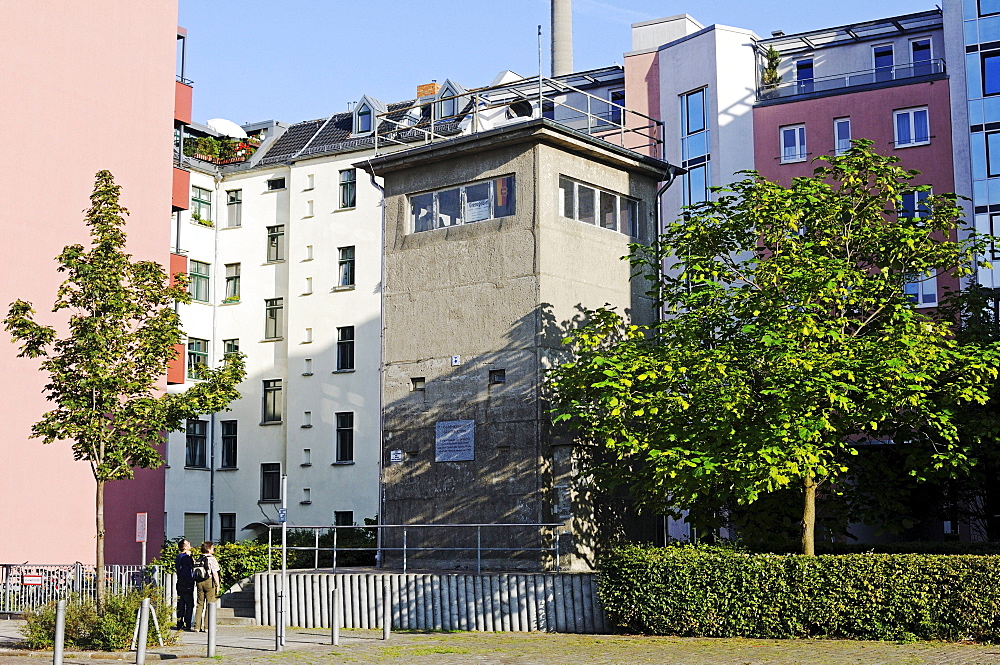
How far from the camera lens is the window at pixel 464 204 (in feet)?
83.9

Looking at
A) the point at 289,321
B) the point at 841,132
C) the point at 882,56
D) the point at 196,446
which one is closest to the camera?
the point at 841,132

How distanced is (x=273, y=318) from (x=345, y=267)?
3.92 meters

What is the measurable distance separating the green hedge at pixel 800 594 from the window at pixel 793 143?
28.2 meters

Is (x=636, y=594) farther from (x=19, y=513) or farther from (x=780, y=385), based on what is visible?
(x=19, y=513)

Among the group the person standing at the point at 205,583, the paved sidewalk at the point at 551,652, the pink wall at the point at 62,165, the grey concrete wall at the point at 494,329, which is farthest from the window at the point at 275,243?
the paved sidewalk at the point at 551,652

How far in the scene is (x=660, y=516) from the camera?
1009 inches

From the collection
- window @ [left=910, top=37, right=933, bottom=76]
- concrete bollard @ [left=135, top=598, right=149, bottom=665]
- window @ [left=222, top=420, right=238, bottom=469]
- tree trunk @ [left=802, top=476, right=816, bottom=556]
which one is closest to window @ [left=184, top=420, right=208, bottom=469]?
window @ [left=222, top=420, right=238, bottom=469]

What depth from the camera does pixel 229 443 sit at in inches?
2064

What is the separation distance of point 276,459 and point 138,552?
54.3 feet

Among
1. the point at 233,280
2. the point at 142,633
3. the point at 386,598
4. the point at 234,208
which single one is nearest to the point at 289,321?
the point at 233,280

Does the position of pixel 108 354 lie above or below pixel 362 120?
below

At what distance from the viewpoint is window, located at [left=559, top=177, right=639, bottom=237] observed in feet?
84.3

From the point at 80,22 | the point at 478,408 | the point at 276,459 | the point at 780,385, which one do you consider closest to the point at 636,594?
the point at 780,385

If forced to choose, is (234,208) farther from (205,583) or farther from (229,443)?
(205,583)
